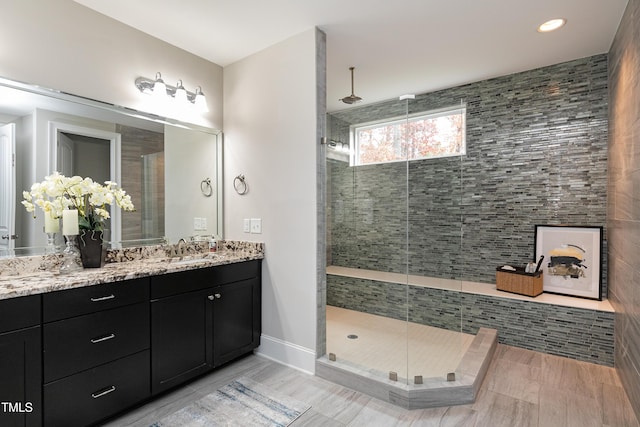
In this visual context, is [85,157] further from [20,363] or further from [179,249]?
[20,363]

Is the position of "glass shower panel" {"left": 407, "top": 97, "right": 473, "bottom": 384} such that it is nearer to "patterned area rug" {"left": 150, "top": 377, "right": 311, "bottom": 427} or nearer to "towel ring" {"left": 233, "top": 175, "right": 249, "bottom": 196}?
"patterned area rug" {"left": 150, "top": 377, "right": 311, "bottom": 427}

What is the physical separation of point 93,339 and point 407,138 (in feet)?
7.90

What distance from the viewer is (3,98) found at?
181cm

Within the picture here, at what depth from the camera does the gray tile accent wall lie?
1881 millimetres

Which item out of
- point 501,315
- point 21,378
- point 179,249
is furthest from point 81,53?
point 501,315

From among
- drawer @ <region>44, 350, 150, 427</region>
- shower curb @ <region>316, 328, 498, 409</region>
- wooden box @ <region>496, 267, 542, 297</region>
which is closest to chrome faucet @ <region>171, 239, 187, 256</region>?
drawer @ <region>44, 350, 150, 427</region>

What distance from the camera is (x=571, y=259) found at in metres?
2.88

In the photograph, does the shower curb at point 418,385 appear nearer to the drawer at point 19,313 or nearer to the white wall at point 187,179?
the white wall at point 187,179

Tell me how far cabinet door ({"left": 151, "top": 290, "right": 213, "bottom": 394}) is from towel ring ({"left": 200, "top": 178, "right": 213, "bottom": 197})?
3.39 ft

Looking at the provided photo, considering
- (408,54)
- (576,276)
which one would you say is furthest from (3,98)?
(576,276)

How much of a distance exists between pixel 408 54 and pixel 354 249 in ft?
5.92

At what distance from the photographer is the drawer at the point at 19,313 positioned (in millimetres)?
1398

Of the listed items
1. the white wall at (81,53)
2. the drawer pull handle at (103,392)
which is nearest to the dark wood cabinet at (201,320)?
the drawer pull handle at (103,392)

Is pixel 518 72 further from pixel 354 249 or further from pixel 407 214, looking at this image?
pixel 354 249
